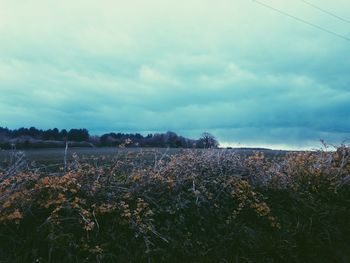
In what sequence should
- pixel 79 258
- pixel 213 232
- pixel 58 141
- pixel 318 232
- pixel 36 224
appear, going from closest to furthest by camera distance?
Answer: 1. pixel 79 258
2. pixel 36 224
3. pixel 213 232
4. pixel 318 232
5. pixel 58 141

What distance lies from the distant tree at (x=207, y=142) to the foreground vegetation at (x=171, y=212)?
62 centimetres

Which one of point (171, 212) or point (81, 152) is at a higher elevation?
point (81, 152)

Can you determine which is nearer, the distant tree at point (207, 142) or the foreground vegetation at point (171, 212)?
the foreground vegetation at point (171, 212)

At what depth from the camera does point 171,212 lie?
21.8 ft

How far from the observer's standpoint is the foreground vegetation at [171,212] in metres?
5.97

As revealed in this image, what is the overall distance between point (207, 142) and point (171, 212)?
107 inches

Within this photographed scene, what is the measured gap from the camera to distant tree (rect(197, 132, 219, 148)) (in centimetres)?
902

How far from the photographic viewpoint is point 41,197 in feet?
21.2

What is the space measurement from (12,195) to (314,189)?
492 centimetres

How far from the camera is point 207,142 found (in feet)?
30.0

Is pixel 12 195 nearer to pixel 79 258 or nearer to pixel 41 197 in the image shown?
pixel 41 197

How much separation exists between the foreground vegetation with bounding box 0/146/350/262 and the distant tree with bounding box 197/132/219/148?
62 cm

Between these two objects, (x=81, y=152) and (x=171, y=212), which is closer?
(x=171, y=212)

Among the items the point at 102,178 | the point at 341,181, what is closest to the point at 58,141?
the point at 102,178
